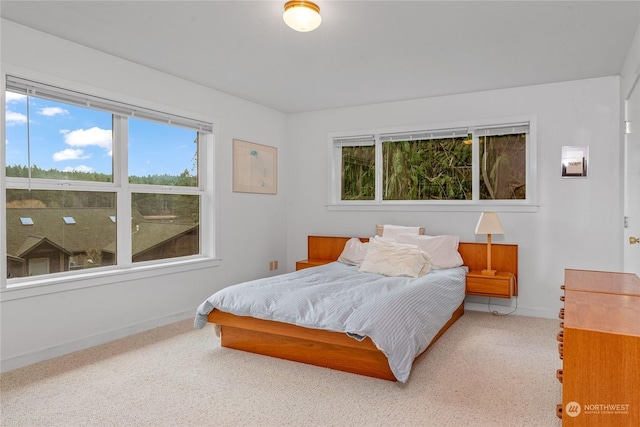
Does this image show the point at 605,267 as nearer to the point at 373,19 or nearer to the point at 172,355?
the point at 373,19

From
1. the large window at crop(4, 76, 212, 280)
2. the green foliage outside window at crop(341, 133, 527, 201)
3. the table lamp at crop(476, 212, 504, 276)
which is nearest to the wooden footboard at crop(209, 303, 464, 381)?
the large window at crop(4, 76, 212, 280)

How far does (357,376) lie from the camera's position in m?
2.72

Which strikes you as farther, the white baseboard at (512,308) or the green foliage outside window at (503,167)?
the green foliage outside window at (503,167)

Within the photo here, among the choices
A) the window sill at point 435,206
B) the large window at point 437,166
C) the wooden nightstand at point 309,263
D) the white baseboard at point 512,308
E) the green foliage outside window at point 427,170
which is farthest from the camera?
the wooden nightstand at point 309,263

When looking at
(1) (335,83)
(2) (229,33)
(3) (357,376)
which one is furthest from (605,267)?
(2) (229,33)

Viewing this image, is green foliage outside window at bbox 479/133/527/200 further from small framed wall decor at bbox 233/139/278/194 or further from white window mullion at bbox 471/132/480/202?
small framed wall decor at bbox 233/139/278/194

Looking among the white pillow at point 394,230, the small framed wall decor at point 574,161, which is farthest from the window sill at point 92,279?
the small framed wall decor at point 574,161

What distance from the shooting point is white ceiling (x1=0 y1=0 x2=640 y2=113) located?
8.63ft

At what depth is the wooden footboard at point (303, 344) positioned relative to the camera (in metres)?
2.67

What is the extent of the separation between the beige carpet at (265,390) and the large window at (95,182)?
86 centimetres

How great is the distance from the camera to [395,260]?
4000mm

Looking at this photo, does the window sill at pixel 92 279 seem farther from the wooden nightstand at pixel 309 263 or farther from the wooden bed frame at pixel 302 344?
the wooden nightstand at pixel 309 263

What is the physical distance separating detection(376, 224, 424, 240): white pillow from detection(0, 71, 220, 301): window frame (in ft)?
6.17

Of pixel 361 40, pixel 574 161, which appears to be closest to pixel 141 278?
pixel 361 40
